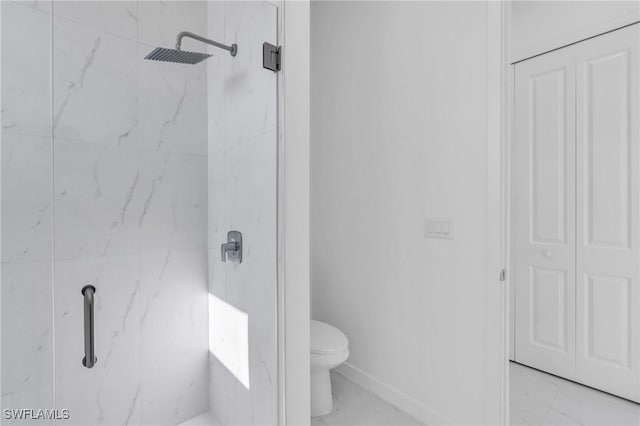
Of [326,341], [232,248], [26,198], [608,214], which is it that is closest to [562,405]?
[608,214]

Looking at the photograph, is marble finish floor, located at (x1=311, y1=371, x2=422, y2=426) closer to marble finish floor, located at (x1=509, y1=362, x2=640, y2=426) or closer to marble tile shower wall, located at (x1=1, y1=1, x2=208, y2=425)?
marble finish floor, located at (x1=509, y1=362, x2=640, y2=426)

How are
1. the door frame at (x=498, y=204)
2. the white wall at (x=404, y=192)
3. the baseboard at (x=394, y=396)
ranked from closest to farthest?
the door frame at (x=498, y=204) → the white wall at (x=404, y=192) → the baseboard at (x=394, y=396)

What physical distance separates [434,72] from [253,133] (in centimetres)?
102

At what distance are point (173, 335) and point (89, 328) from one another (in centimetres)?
28

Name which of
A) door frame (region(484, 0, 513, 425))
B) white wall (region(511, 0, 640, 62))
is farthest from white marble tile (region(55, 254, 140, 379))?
white wall (region(511, 0, 640, 62))

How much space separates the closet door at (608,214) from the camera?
194 centimetres

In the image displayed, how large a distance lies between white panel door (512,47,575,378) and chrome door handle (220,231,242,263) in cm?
205

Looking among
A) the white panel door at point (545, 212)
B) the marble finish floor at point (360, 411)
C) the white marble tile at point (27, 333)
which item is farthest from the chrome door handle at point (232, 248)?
the white panel door at point (545, 212)

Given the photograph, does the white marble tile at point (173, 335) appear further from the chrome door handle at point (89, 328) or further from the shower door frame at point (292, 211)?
the shower door frame at point (292, 211)

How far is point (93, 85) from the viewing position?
→ 1.15m

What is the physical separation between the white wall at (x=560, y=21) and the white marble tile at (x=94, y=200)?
260 centimetres

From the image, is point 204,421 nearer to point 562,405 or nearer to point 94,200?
point 94,200

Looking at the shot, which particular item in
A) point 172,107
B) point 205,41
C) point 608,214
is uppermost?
point 205,41

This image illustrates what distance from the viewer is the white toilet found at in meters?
1.74
